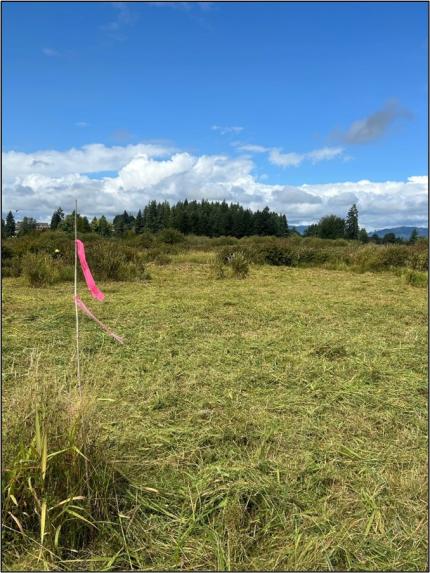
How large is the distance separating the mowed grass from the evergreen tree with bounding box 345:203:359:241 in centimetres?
4144

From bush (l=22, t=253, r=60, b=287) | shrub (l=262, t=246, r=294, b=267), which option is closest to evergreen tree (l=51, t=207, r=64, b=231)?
bush (l=22, t=253, r=60, b=287)

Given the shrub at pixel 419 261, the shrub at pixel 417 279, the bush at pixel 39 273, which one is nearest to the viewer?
the bush at pixel 39 273

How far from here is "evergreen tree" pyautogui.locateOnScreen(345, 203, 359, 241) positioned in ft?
150

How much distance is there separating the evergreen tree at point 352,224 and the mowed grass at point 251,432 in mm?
41436

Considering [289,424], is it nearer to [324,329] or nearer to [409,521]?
[409,521]

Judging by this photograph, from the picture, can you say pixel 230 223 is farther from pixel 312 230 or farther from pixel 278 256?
pixel 278 256

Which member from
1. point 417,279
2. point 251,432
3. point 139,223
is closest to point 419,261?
point 417,279

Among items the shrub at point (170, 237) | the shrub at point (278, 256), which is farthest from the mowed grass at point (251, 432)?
the shrub at point (170, 237)

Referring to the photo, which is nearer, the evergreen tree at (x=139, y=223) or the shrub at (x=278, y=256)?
the shrub at (x=278, y=256)

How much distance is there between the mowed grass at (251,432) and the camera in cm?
180

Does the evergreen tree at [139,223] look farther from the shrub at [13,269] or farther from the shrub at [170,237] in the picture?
the shrub at [13,269]

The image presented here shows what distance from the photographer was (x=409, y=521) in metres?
1.96

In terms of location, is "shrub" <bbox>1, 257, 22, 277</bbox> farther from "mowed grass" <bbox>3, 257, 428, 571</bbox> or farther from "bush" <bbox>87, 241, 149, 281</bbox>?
"mowed grass" <bbox>3, 257, 428, 571</bbox>

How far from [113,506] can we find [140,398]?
4.12ft
